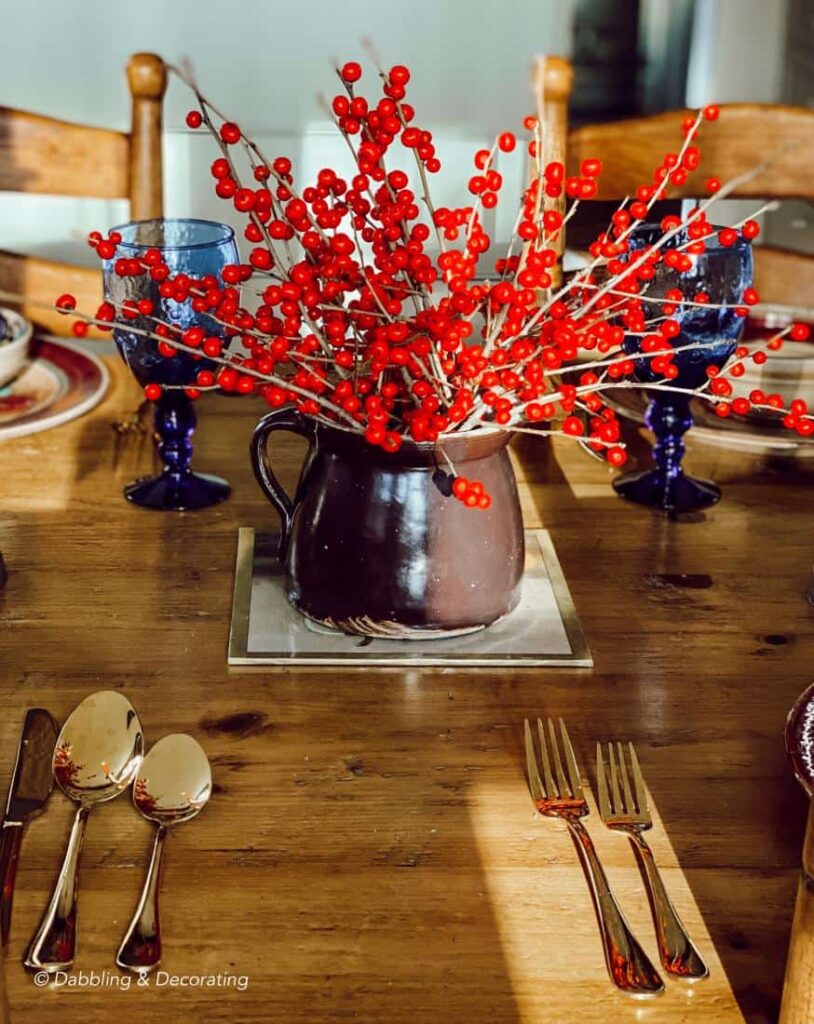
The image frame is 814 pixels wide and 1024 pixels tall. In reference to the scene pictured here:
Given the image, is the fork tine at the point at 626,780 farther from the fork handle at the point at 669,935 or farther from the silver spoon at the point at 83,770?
the silver spoon at the point at 83,770

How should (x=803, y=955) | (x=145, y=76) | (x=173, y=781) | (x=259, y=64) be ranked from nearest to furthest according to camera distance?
(x=803, y=955) < (x=173, y=781) < (x=145, y=76) < (x=259, y=64)

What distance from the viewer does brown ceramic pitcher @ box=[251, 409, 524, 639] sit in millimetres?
774

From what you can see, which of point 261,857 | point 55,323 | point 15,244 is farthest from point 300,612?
point 15,244

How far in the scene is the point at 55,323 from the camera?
1563 millimetres

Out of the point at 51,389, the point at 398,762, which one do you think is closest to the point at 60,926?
the point at 398,762

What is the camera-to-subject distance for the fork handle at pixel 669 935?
22.2 inches

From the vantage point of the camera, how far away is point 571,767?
703mm

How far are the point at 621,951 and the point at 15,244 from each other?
233 cm

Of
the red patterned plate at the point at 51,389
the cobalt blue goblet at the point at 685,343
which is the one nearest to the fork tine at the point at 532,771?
the cobalt blue goblet at the point at 685,343

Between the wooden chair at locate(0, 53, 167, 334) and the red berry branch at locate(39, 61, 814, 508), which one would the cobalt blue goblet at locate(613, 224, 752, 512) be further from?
the wooden chair at locate(0, 53, 167, 334)

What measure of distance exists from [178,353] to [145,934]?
0.51 m

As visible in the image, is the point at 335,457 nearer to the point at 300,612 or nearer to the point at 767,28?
the point at 300,612

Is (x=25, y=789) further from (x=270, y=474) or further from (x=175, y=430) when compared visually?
(x=175, y=430)

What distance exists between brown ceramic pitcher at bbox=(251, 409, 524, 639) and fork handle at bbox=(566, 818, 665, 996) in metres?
0.21
